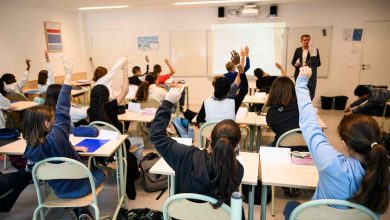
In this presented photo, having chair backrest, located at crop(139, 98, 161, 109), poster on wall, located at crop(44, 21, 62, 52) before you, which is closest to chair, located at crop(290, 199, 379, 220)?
chair backrest, located at crop(139, 98, 161, 109)

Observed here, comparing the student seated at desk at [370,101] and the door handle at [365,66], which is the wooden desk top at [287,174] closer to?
the student seated at desk at [370,101]

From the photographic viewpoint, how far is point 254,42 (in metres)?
7.43

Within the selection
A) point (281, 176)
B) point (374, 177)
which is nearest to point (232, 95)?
point (281, 176)

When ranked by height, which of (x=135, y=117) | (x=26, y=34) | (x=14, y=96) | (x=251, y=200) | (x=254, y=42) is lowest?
(x=251, y=200)

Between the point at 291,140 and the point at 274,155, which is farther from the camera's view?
the point at 291,140

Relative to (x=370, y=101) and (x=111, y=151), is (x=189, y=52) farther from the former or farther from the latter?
(x=111, y=151)

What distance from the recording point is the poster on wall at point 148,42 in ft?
26.3

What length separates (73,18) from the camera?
8102mm

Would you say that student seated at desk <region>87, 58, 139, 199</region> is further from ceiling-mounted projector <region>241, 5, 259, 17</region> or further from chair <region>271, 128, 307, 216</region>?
ceiling-mounted projector <region>241, 5, 259, 17</region>

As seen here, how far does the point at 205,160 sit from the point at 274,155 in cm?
95

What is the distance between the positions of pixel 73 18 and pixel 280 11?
5.76m

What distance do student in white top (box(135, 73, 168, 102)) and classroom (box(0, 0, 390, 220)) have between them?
0.02 metres

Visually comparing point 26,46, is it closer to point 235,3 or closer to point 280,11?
point 235,3

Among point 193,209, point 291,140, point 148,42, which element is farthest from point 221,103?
point 148,42
